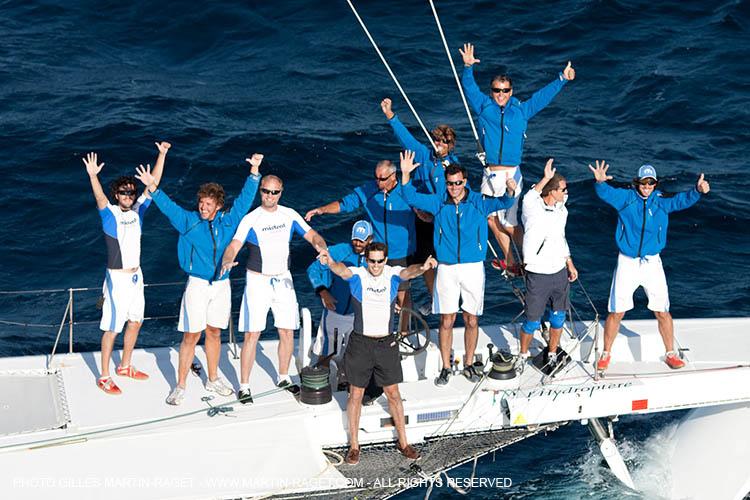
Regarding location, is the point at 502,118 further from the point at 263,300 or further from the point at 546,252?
the point at 263,300

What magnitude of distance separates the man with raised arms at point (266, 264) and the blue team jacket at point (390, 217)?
0.84 m

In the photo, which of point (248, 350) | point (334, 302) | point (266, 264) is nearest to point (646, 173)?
point (334, 302)

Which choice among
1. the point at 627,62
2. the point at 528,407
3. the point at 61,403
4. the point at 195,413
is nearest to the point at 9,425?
the point at 61,403

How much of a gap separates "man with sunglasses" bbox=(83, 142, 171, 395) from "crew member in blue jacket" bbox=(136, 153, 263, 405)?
0.34 metres

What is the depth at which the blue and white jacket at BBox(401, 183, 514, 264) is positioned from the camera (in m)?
10.5

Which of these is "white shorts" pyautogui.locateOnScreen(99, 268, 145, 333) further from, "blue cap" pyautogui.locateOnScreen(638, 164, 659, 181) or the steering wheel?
"blue cap" pyautogui.locateOnScreen(638, 164, 659, 181)

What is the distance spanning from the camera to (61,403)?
35.1ft

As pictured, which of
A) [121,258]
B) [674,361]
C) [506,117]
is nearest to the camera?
[121,258]

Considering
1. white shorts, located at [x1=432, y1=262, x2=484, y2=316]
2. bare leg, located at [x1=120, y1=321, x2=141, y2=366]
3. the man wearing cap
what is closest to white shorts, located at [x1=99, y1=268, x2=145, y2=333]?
bare leg, located at [x1=120, y1=321, x2=141, y2=366]

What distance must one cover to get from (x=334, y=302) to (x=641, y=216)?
3.06 metres

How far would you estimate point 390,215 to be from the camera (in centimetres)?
1098

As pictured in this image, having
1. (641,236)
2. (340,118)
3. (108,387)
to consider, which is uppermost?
(340,118)

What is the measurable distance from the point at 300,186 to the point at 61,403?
28.2 ft

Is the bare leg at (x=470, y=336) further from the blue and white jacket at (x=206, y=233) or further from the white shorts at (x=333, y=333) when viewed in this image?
the blue and white jacket at (x=206, y=233)
